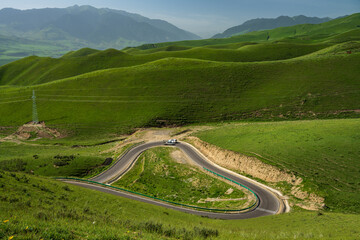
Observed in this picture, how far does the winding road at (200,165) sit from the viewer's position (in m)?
33.2

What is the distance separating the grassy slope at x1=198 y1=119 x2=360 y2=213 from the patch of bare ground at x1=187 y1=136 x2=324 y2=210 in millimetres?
1294

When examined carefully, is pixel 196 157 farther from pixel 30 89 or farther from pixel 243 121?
pixel 30 89

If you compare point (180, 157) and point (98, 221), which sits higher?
point (98, 221)

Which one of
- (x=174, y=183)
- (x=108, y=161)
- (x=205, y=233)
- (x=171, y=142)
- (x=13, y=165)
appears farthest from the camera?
(x=171, y=142)

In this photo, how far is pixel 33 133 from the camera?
272 feet

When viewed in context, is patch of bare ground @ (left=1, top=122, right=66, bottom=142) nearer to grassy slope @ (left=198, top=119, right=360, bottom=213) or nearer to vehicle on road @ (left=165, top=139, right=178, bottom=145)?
vehicle on road @ (left=165, top=139, right=178, bottom=145)

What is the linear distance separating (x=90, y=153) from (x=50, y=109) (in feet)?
149

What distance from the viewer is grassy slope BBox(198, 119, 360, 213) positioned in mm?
33250

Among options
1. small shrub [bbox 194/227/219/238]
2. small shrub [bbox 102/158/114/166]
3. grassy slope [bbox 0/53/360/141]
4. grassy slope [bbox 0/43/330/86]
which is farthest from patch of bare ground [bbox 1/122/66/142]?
grassy slope [bbox 0/43/330/86]

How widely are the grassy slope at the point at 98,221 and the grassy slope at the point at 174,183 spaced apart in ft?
34.4

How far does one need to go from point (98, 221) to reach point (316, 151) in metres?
42.5

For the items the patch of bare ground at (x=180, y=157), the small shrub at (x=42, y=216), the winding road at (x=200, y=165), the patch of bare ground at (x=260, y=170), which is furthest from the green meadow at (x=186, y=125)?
the winding road at (x=200, y=165)

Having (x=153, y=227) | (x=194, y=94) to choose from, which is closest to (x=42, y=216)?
(x=153, y=227)

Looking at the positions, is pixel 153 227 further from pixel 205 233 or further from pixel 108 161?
pixel 108 161
